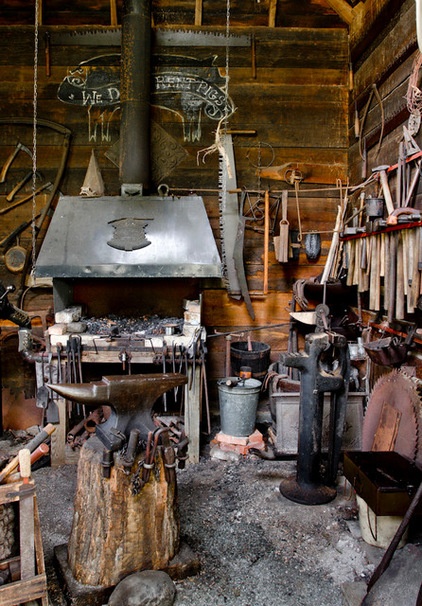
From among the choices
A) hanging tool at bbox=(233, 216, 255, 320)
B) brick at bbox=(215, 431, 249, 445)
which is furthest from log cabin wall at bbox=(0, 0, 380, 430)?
brick at bbox=(215, 431, 249, 445)

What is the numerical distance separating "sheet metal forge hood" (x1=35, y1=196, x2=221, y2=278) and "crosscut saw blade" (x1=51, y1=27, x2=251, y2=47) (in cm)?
172

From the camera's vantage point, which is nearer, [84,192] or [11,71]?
→ [84,192]

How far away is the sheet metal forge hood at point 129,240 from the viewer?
165 inches

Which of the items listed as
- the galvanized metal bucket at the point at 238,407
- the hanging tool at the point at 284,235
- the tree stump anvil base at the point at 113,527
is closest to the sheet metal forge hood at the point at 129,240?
the hanging tool at the point at 284,235

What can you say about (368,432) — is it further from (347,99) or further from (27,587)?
(347,99)

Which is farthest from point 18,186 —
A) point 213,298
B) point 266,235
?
point 266,235

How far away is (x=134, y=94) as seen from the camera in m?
4.63

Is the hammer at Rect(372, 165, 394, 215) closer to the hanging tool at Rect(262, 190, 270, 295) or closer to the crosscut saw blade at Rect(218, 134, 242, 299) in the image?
the hanging tool at Rect(262, 190, 270, 295)

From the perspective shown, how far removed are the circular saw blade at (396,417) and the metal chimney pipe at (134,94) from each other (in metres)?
2.85

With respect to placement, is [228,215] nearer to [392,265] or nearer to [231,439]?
[392,265]

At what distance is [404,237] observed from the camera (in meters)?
3.06

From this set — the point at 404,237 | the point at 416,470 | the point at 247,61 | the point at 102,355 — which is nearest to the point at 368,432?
the point at 416,470

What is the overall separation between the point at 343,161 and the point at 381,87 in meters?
0.95

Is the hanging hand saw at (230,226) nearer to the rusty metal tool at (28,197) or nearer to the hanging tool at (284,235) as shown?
the hanging tool at (284,235)
